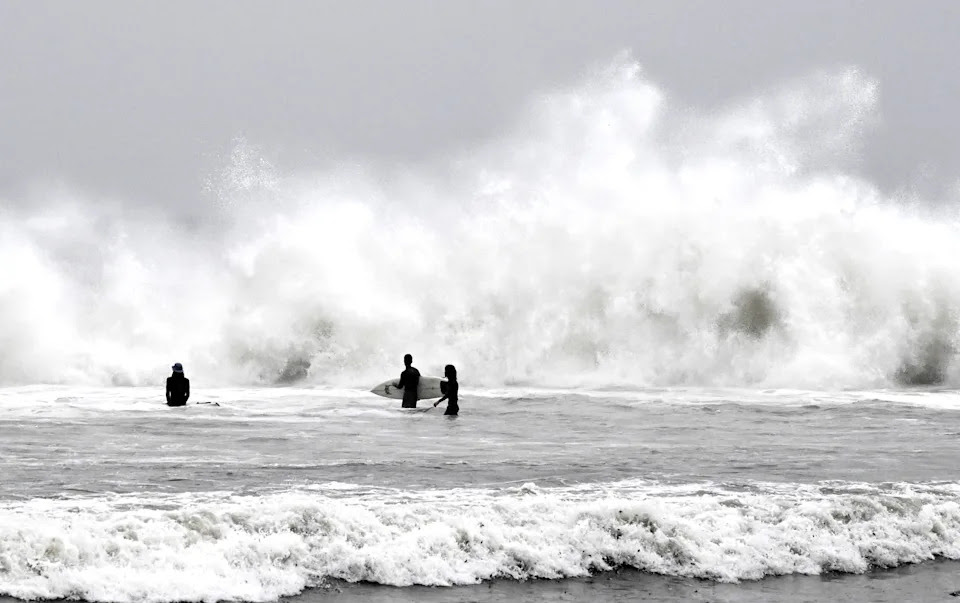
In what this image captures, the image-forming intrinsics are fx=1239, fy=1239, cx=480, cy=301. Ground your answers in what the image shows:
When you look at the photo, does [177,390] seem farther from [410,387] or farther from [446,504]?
[446,504]

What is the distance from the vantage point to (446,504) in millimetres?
10273

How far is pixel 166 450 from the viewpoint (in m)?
13.7

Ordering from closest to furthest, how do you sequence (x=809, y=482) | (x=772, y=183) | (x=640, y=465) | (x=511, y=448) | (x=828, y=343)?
(x=809, y=482) < (x=640, y=465) < (x=511, y=448) < (x=828, y=343) < (x=772, y=183)

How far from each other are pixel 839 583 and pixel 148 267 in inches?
1219

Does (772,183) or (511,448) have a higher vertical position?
(772,183)

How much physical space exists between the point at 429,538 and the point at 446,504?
1154mm

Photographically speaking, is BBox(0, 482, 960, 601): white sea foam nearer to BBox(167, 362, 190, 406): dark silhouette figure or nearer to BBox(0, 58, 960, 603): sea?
BBox(0, 58, 960, 603): sea

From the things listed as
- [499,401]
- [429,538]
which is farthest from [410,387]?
[429,538]

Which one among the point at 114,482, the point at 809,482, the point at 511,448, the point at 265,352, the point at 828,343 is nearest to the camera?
the point at 114,482

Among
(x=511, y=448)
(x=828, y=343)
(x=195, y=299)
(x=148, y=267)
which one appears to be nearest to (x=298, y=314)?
(x=195, y=299)

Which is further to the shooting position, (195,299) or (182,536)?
(195,299)

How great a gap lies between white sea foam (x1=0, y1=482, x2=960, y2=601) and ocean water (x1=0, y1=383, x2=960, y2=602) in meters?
0.02

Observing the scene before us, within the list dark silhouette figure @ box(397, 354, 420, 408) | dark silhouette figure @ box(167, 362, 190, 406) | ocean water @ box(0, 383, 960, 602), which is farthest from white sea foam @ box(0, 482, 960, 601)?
dark silhouette figure @ box(167, 362, 190, 406)

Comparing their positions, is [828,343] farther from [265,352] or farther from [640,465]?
[640,465]
